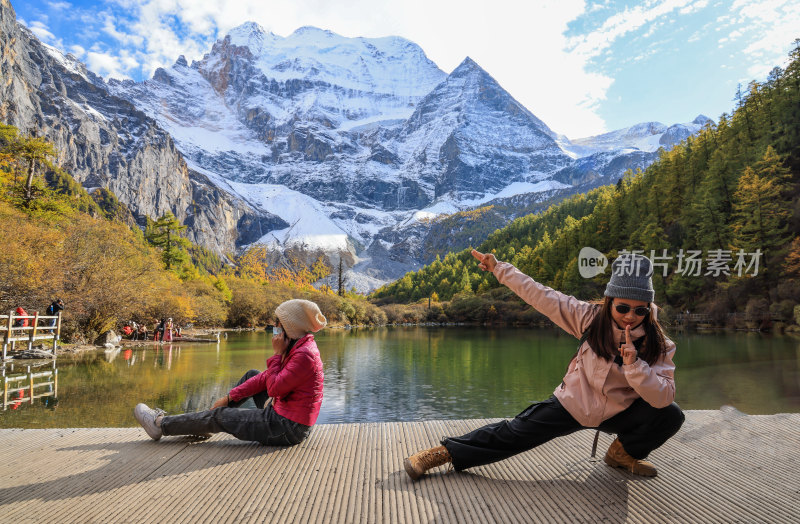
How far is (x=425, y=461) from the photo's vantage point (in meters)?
2.54

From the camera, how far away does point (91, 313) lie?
17.6 meters

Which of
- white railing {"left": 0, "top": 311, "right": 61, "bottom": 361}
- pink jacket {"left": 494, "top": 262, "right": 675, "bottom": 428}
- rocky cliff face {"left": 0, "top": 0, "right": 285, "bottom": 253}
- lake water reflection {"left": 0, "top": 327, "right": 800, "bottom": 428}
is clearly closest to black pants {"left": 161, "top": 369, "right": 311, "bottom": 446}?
pink jacket {"left": 494, "top": 262, "right": 675, "bottom": 428}

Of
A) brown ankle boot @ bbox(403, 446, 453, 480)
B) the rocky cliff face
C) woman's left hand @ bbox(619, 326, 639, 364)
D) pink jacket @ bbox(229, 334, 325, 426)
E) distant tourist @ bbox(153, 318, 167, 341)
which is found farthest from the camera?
the rocky cliff face

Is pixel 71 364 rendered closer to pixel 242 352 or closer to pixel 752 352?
pixel 242 352

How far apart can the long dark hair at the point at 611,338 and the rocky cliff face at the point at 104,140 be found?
9224 cm

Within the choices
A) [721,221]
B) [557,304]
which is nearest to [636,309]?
[557,304]

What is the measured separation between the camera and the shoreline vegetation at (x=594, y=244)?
16.5 m

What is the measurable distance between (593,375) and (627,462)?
2.11 ft

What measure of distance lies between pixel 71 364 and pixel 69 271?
19.0ft

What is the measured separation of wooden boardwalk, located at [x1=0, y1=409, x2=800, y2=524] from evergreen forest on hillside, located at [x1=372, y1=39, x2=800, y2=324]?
84.3 ft

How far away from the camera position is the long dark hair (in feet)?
7.47

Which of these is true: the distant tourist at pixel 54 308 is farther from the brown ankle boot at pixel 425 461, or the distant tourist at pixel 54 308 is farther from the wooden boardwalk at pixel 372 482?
the brown ankle boot at pixel 425 461

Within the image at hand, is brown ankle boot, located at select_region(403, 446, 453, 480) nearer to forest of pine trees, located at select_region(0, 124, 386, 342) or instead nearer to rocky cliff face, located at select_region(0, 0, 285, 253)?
forest of pine trees, located at select_region(0, 124, 386, 342)

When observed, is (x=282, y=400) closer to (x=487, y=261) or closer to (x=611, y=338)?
(x=487, y=261)
